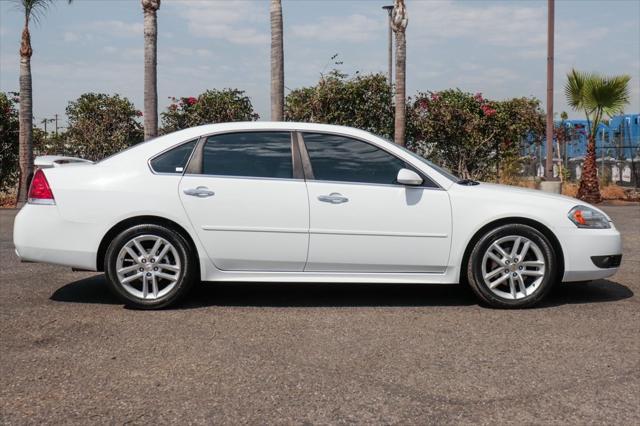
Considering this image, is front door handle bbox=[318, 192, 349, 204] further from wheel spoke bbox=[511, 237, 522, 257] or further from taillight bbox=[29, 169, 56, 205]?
taillight bbox=[29, 169, 56, 205]

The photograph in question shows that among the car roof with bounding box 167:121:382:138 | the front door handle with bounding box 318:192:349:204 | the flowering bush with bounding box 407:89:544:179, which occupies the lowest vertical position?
the front door handle with bounding box 318:192:349:204

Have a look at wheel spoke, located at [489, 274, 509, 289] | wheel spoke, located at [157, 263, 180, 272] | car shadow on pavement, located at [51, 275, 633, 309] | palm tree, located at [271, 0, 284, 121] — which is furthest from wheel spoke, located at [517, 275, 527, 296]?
palm tree, located at [271, 0, 284, 121]

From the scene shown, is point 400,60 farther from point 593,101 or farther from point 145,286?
point 145,286

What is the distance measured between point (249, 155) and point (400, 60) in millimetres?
11738

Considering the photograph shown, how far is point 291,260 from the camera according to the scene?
5617 millimetres

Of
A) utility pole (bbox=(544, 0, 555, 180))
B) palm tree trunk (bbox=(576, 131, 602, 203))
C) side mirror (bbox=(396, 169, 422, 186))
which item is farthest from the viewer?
palm tree trunk (bbox=(576, 131, 602, 203))

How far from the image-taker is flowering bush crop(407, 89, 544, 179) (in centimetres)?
2000

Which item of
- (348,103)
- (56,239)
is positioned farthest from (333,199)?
(348,103)

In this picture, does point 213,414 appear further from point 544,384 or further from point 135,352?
point 544,384

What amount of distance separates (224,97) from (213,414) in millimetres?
16851

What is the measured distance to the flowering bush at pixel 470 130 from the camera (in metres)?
20.0

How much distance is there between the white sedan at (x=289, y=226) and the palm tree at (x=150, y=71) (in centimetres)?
917

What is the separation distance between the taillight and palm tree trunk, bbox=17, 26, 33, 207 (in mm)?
12707

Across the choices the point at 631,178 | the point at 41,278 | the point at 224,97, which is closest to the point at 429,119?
the point at 224,97
